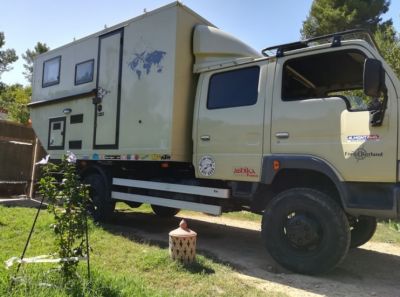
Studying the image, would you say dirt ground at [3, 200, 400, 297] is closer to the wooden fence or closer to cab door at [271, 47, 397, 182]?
cab door at [271, 47, 397, 182]

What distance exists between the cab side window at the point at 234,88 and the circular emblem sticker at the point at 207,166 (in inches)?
31.6

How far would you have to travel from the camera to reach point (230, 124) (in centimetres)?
614

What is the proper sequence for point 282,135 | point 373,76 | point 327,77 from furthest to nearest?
point 327,77
point 282,135
point 373,76

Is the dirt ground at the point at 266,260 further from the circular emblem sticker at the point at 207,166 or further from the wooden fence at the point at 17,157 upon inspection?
the wooden fence at the point at 17,157

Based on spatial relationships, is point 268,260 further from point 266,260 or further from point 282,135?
point 282,135

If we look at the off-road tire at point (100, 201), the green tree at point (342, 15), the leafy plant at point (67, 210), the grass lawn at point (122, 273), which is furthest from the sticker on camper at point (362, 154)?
the green tree at point (342, 15)

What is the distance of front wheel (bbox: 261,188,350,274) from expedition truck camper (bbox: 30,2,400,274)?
13 mm

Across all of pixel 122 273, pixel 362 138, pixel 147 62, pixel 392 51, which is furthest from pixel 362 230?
pixel 392 51

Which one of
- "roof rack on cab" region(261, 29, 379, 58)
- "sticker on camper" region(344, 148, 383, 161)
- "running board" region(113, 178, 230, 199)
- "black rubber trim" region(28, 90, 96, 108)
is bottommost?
"running board" region(113, 178, 230, 199)

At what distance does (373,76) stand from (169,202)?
12.2ft

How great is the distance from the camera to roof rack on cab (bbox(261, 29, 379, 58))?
529cm

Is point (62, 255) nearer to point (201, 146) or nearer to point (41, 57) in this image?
point (201, 146)

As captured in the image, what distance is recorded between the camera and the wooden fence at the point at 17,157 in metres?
11.2

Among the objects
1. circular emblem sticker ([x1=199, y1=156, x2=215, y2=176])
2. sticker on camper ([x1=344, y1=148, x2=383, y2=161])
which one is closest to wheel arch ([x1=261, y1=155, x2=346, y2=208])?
sticker on camper ([x1=344, y1=148, x2=383, y2=161])
